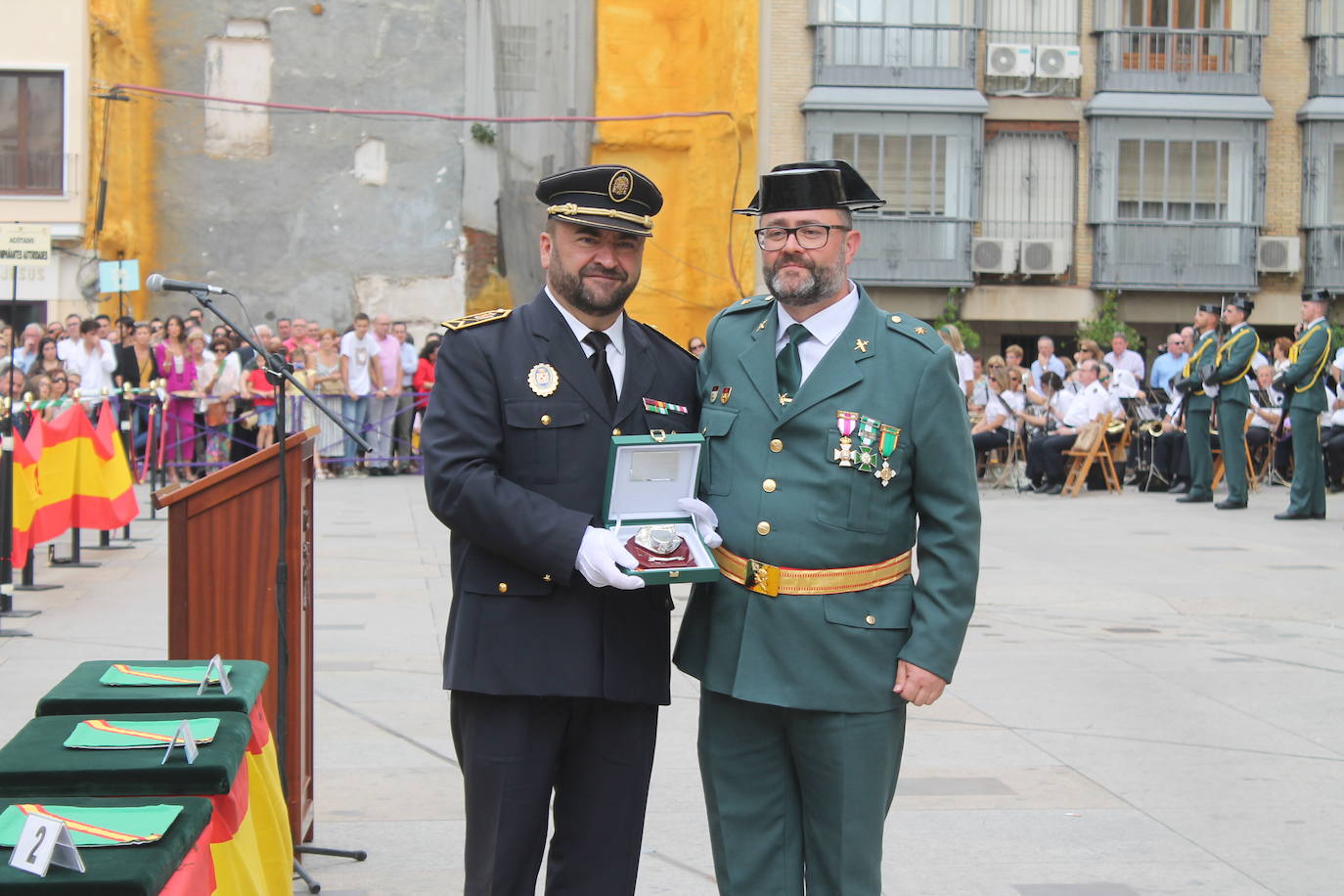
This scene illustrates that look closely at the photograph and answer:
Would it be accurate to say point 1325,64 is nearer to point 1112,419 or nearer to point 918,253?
point 918,253

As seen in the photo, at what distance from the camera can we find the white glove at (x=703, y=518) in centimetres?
368

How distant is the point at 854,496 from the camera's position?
378 centimetres

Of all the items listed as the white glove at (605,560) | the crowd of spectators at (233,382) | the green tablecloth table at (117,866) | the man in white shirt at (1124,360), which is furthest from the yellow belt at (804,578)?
the man in white shirt at (1124,360)

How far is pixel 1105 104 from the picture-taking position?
29.8m

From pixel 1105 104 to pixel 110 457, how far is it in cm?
2254

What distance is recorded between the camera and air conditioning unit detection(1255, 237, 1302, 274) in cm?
2998

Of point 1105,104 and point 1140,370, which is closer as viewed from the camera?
point 1140,370

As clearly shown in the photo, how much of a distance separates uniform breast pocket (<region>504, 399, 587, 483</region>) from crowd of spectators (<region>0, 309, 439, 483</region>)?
1304cm

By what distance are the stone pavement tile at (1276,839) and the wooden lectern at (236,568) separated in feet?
10.2

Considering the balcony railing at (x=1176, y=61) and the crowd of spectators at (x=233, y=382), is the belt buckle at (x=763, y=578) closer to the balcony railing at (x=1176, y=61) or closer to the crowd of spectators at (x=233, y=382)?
the crowd of spectators at (x=233, y=382)

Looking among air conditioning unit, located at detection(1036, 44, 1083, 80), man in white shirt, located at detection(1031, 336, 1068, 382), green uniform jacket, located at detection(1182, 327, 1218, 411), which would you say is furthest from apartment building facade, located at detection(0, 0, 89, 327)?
green uniform jacket, located at detection(1182, 327, 1218, 411)

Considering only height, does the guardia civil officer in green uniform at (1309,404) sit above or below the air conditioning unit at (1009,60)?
below

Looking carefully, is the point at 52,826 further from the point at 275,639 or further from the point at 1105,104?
the point at 1105,104

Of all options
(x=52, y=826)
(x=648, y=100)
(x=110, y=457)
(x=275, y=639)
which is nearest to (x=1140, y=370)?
(x=648, y=100)
